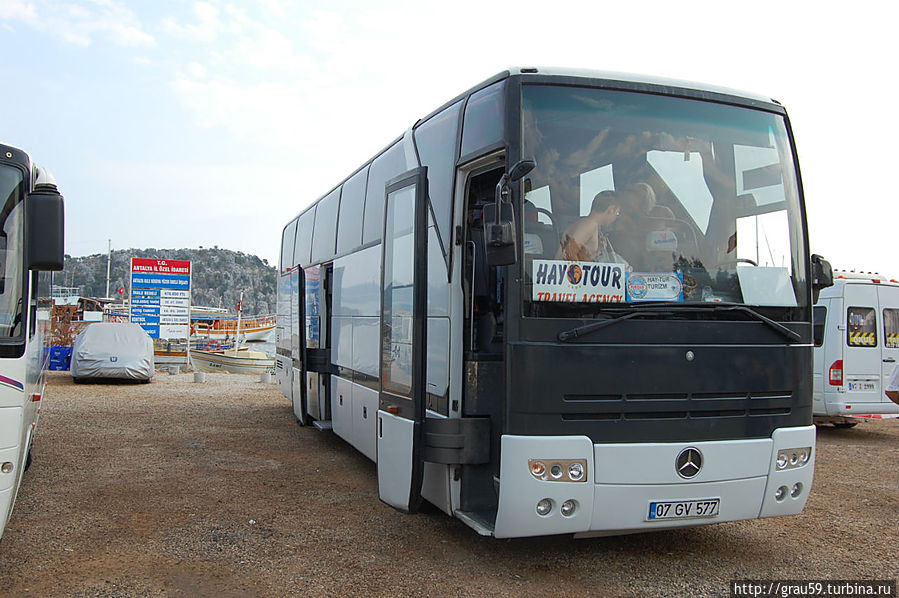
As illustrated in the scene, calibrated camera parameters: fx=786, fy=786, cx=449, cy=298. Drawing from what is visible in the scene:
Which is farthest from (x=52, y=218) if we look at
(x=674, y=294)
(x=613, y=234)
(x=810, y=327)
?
(x=810, y=327)

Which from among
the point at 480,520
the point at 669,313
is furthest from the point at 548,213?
the point at 480,520

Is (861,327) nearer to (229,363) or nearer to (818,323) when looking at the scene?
(818,323)

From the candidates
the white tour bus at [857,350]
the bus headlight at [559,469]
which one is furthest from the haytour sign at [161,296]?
the bus headlight at [559,469]

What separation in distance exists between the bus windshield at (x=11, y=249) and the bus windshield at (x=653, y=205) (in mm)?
3584

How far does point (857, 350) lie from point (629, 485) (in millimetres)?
9632

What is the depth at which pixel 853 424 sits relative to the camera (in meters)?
14.6

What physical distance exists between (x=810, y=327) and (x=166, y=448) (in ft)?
28.1

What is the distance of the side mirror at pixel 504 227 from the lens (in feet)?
16.3

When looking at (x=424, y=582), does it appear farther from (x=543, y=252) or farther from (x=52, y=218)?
(x=52, y=218)

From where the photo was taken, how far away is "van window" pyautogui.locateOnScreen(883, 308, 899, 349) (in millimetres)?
13305

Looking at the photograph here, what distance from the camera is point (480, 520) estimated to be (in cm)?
550

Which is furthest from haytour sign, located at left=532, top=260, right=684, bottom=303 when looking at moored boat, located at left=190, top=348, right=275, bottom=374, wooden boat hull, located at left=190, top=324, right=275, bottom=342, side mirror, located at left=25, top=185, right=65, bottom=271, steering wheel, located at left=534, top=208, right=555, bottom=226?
wooden boat hull, located at left=190, top=324, right=275, bottom=342

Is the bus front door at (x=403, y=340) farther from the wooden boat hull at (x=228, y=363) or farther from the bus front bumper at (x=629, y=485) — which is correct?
the wooden boat hull at (x=228, y=363)

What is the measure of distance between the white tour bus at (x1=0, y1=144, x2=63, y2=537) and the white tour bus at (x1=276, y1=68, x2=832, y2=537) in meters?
2.60
